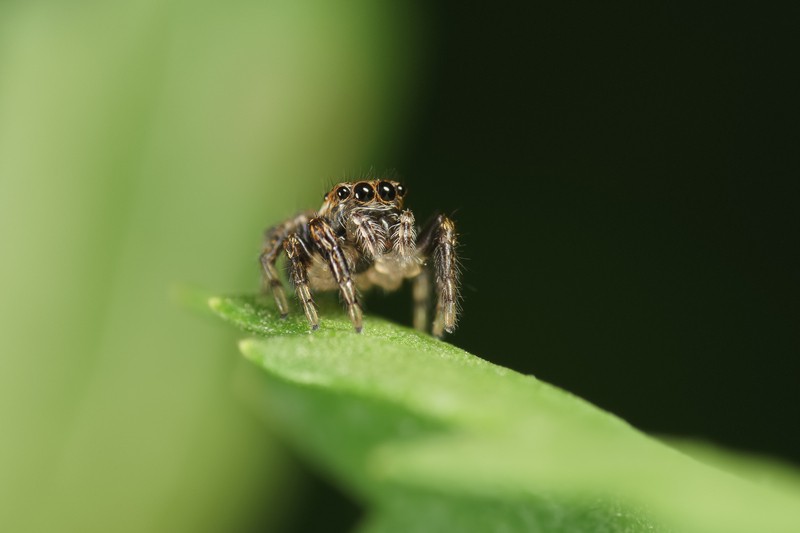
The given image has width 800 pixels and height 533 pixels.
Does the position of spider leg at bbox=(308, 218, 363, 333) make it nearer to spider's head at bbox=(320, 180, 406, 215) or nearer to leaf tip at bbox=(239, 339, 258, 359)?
spider's head at bbox=(320, 180, 406, 215)

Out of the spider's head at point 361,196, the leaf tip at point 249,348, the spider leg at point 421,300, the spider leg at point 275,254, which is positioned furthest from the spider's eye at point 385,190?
the leaf tip at point 249,348

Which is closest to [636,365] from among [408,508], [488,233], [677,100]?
[488,233]

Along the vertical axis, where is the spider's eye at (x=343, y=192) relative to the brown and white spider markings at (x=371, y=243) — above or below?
above

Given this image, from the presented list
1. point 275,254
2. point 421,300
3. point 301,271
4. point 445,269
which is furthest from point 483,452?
point 421,300

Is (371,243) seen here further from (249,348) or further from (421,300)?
(249,348)

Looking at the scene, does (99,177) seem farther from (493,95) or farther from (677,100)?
(677,100)

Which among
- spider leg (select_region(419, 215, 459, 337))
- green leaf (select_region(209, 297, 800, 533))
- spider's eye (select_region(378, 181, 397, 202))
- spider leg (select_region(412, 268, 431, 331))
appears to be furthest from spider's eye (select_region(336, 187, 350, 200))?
green leaf (select_region(209, 297, 800, 533))

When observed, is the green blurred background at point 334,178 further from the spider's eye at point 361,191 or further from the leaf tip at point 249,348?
the leaf tip at point 249,348
